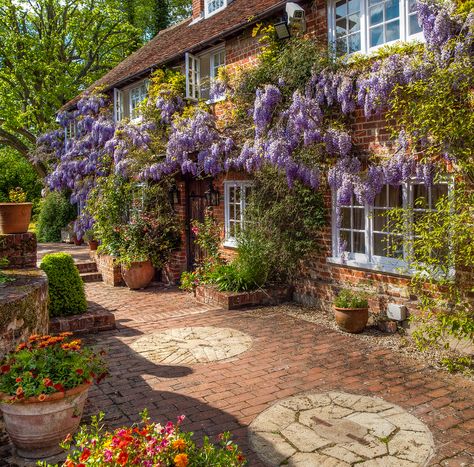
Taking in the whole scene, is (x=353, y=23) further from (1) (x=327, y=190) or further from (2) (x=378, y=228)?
(2) (x=378, y=228)

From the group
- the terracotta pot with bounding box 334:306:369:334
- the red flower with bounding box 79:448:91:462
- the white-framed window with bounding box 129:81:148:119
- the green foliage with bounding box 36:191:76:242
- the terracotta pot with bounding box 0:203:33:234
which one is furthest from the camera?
the green foliage with bounding box 36:191:76:242

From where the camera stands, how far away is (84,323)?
308 inches

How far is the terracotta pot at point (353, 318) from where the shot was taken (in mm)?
7273

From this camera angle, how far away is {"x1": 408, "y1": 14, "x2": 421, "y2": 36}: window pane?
22.5 ft

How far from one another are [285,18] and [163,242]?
5769 millimetres

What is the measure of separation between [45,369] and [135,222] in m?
8.03

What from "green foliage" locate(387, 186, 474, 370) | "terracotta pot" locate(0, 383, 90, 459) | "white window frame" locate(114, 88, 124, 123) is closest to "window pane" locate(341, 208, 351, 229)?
"green foliage" locate(387, 186, 474, 370)

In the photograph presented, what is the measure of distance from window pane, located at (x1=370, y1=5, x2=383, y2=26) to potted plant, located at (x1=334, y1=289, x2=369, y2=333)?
4.13 meters

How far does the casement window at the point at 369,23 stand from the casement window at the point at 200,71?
3477 millimetres

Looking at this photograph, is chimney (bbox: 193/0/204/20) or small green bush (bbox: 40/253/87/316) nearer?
small green bush (bbox: 40/253/87/316)

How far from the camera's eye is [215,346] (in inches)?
276

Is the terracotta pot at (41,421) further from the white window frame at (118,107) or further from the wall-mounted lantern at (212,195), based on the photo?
the white window frame at (118,107)

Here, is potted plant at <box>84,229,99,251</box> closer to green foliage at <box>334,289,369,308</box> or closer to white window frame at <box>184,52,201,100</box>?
white window frame at <box>184,52,201,100</box>

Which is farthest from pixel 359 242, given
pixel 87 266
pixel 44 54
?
pixel 44 54
